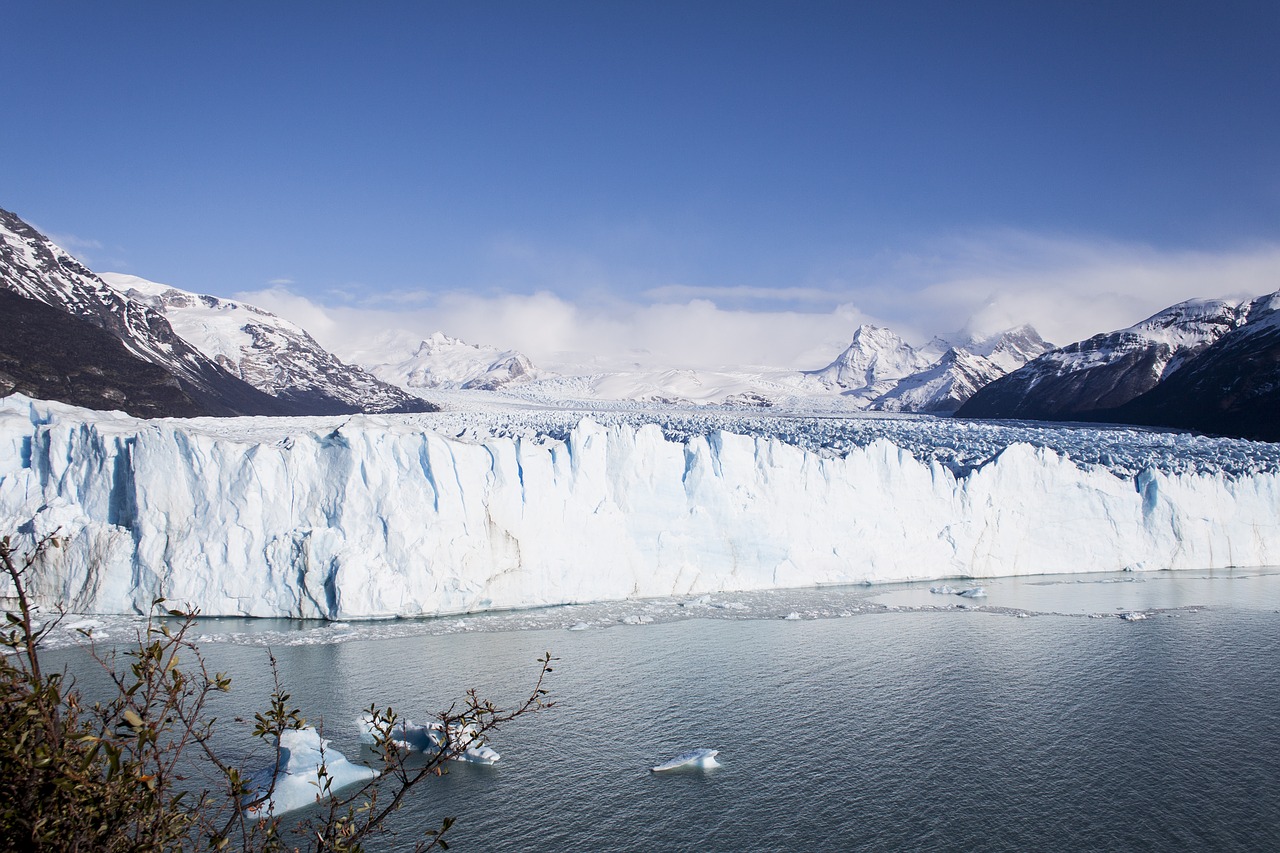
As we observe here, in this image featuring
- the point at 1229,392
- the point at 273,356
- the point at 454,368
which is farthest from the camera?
the point at 454,368

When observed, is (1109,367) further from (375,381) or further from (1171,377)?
(375,381)

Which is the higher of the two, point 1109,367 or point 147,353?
point 147,353

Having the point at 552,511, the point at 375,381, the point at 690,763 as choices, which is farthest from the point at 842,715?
the point at 375,381

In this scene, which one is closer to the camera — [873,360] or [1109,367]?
[1109,367]

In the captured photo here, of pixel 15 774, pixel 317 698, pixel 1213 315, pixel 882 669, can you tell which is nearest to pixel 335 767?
pixel 317 698

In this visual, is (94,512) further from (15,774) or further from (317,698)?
(15,774)

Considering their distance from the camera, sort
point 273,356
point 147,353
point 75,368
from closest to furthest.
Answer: point 75,368 → point 147,353 → point 273,356
